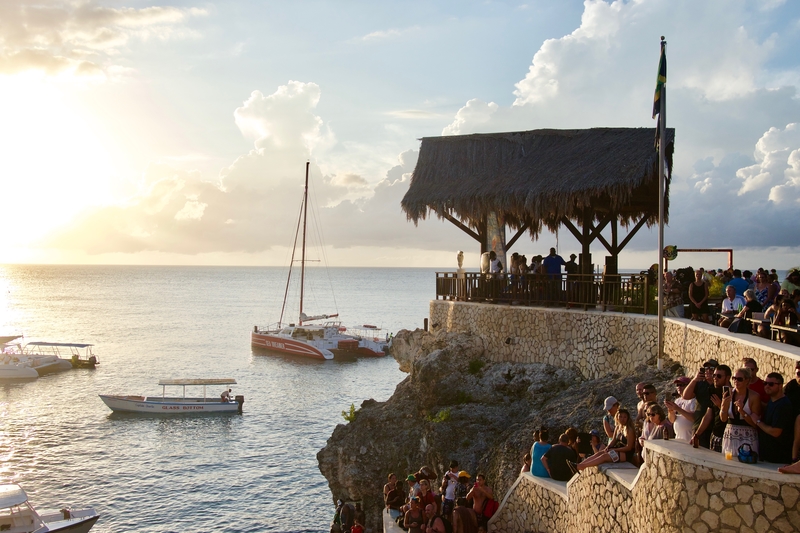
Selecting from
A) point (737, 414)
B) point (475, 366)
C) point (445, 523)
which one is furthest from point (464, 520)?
point (475, 366)

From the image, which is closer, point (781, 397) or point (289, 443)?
point (781, 397)

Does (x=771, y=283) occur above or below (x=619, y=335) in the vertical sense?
above

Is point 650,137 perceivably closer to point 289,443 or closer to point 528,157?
point 528,157

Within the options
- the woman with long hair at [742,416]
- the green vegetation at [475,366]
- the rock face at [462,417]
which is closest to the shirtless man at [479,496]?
the rock face at [462,417]

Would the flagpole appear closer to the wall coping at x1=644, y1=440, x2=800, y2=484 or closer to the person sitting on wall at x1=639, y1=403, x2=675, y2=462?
the person sitting on wall at x1=639, y1=403, x2=675, y2=462

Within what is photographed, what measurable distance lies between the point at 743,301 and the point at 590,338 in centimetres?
403

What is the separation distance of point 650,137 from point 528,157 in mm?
3661

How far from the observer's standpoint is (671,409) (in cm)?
788

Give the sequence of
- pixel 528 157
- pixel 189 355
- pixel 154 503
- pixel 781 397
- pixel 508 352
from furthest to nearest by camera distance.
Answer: pixel 189 355
pixel 154 503
pixel 528 157
pixel 508 352
pixel 781 397

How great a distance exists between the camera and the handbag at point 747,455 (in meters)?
6.66

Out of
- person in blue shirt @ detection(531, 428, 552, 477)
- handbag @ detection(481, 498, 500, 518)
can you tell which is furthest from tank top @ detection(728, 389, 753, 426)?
handbag @ detection(481, 498, 500, 518)

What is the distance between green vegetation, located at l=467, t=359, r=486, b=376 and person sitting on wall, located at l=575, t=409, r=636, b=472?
9636 millimetres

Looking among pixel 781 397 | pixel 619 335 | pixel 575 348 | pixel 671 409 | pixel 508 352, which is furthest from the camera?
pixel 508 352

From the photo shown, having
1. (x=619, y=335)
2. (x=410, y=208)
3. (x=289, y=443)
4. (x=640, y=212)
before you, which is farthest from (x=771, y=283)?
(x=289, y=443)
